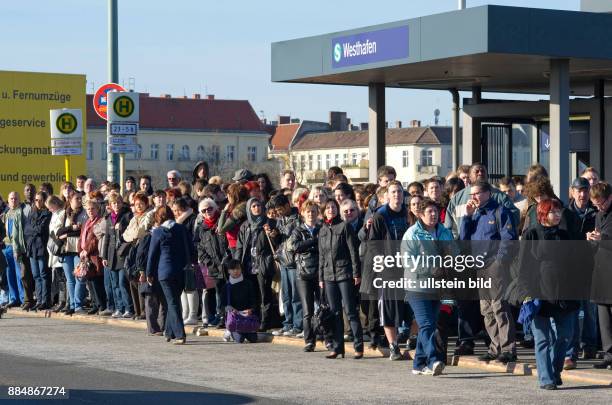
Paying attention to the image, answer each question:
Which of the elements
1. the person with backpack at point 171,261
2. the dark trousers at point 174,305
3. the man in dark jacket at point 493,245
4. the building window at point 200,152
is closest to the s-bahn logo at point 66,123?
the person with backpack at point 171,261

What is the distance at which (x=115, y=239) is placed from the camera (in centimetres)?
1920

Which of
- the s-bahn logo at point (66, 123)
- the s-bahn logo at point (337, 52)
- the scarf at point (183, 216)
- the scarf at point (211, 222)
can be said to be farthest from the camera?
the s-bahn logo at point (66, 123)

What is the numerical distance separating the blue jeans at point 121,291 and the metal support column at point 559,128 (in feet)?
20.3

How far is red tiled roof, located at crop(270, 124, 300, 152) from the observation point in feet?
552

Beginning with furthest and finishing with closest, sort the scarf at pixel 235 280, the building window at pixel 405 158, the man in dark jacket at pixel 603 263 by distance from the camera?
1. the building window at pixel 405 158
2. the scarf at pixel 235 280
3. the man in dark jacket at pixel 603 263

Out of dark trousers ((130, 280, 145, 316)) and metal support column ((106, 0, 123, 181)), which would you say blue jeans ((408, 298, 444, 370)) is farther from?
metal support column ((106, 0, 123, 181))

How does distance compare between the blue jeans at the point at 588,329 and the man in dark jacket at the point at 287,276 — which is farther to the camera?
the man in dark jacket at the point at 287,276

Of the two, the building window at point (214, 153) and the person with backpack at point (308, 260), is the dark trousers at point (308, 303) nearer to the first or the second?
the person with backpack at point (308, 260)

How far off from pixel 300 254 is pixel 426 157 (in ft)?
440

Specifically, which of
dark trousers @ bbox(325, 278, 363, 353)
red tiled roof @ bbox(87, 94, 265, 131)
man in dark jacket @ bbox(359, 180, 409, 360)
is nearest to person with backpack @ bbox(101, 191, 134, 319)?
dark trousers @ bbox(325, 278, 363, 353)

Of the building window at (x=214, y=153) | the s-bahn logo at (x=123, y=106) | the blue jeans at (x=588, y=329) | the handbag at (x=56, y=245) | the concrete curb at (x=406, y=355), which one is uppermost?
the s-bahn logo at (x=123, y=106)

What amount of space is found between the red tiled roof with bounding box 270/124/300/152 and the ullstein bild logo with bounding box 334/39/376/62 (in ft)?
477

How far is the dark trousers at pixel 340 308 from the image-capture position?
1491 cm

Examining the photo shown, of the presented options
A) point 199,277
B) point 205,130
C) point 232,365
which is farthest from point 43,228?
point 205,130
